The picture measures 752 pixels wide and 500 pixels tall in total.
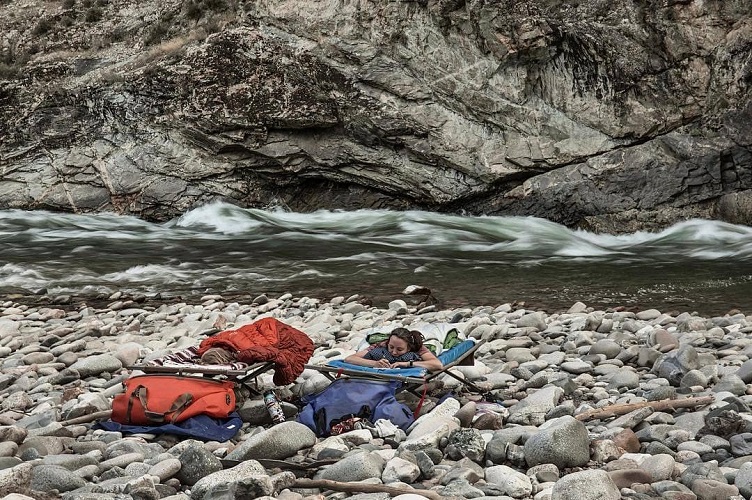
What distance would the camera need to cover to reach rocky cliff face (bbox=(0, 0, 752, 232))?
57.6 feet

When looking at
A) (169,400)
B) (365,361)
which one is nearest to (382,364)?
(365,361)

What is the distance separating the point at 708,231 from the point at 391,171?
7.75m

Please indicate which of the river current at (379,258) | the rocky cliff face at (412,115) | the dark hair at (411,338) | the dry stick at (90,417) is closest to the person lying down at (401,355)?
the dark hair at (411,338)

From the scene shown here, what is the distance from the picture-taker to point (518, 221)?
722 inches

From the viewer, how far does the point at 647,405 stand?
189 inches

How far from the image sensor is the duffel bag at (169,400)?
4875 millimetres

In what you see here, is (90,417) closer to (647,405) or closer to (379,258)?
(647,405)

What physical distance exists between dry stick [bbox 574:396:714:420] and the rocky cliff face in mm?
13699

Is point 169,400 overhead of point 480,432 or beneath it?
overhead

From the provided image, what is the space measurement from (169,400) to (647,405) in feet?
10.4

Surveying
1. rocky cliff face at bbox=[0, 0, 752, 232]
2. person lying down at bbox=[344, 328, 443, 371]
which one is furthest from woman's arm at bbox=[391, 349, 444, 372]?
rocky cliff face at bbox=[0, 0, 752, 232]

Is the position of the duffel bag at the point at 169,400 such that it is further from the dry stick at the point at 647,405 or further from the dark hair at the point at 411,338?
the dry stick at the point at 647,405

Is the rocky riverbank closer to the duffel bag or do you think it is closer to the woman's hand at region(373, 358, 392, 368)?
the duffel bag

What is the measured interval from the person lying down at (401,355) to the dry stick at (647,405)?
127cm
